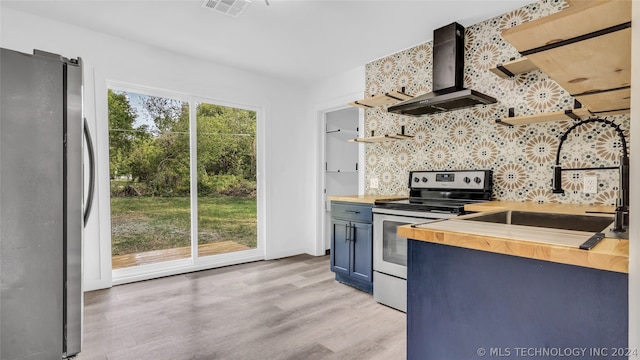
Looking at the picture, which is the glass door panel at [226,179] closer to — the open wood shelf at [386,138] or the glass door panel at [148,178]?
the glass door panel at [148,178]

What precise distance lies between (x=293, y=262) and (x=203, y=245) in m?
1.13

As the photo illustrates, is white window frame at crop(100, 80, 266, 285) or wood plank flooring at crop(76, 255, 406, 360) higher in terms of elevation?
white window frame at crop(100, 80, 266, 285)

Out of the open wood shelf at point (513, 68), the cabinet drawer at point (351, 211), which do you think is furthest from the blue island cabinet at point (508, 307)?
the open wood shelf at point (513, 68)

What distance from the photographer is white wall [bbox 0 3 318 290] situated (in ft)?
9.45

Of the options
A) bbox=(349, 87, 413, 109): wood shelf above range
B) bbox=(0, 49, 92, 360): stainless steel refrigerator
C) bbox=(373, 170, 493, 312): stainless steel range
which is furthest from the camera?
bbox=(349, 87, 413, 109): wood shelf above range

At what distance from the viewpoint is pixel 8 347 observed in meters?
1.37

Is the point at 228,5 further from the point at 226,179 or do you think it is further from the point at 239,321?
the point at 239,321

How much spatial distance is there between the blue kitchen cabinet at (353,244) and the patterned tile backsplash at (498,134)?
616 mm

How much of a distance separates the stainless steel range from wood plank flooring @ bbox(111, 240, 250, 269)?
207cm

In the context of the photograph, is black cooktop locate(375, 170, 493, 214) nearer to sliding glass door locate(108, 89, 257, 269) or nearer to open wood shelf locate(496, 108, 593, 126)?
open wood shelf locate(496, 108, 593, 126)

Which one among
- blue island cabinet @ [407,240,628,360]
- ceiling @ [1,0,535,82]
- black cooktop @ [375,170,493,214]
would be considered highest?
ceiling @ [1,0,535,82]

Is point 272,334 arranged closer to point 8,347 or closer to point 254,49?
point 8,347

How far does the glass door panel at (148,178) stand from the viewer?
11.0 feet

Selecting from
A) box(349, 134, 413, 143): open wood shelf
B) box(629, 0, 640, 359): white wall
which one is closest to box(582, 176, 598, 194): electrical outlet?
box(349, 134, 413, 143): open wood shelf
